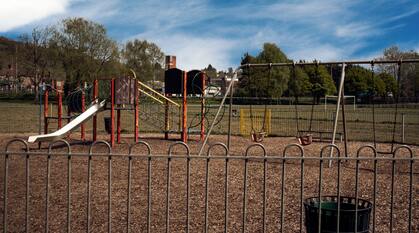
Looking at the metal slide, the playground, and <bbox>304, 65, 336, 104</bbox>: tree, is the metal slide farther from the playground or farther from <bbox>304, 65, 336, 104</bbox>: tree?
<bbox>304, 65, 336, 104</bbox>: tree

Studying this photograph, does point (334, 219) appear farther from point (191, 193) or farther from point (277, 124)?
point (277, 124)

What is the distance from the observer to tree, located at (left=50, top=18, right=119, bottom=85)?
54406 millimetres

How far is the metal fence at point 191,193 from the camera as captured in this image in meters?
4.82

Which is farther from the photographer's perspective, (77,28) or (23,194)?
(77,28)

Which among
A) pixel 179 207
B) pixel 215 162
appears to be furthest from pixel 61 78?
pixel 179 207

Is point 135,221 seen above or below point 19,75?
below

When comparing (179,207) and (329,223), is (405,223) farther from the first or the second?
(179,207)

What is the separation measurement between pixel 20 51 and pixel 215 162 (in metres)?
54.6

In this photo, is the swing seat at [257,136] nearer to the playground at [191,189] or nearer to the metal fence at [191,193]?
the playground at [191,189]

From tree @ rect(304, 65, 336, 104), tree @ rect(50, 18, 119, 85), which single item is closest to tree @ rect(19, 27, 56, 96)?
tree @ rect(50, 18, 119, 85)

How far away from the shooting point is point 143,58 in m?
64.1

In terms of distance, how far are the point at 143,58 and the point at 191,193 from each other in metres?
57.6

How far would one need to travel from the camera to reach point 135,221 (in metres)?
6.12

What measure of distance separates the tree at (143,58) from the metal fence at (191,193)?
5201cm
